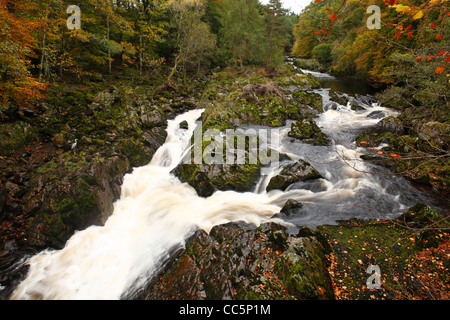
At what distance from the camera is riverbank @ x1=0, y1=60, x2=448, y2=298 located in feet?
20.5

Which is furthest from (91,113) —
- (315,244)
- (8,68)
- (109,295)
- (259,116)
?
(315,244)

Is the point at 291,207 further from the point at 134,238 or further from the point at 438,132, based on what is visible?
the point at 438,132

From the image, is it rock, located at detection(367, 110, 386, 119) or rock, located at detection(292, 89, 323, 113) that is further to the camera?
rock, located at detection(292, 89, 323, 113)

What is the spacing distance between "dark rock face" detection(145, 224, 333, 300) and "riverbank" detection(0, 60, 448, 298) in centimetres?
13

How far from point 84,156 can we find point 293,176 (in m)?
8.46

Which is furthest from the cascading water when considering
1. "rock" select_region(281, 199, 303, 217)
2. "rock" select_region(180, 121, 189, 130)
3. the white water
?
"rock" select_region(180, 121, 189, 130)

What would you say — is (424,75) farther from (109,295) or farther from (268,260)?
(109,295)

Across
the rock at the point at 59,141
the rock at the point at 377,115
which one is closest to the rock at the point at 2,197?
the rock at the point at 59,141

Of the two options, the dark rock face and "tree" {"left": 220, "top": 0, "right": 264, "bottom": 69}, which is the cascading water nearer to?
the dark rock face

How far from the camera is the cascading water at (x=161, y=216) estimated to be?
5.64 meters

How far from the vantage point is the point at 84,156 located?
809cm

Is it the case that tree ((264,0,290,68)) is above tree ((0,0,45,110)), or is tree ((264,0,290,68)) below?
above

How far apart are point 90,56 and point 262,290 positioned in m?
17.1
